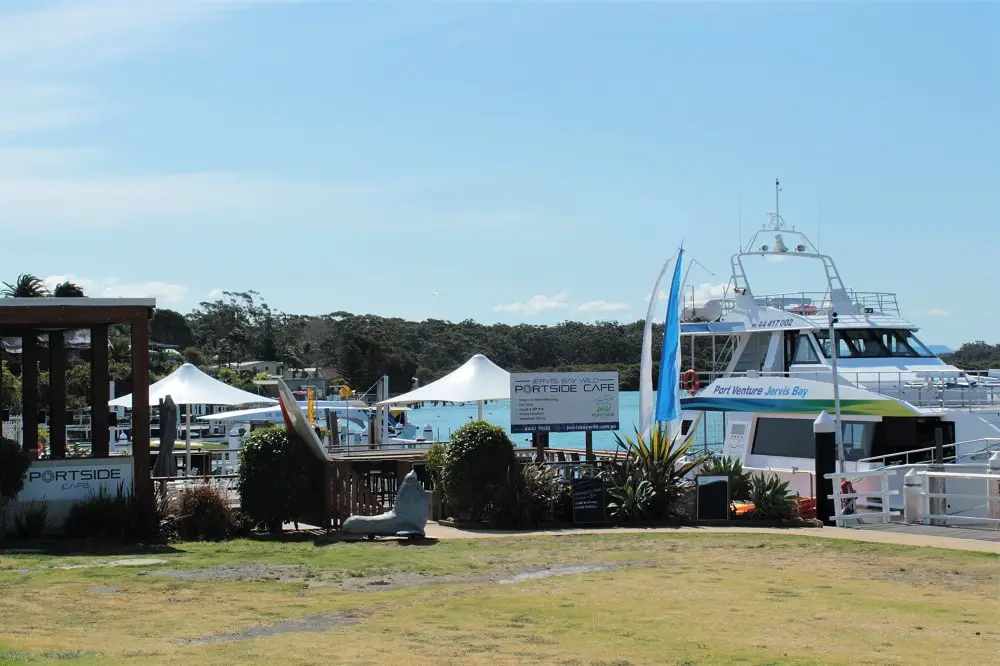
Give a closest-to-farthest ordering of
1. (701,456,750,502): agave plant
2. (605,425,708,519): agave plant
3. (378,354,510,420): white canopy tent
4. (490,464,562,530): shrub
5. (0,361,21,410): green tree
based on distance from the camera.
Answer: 1. (490,464,562,530): shrub
2. (605,425,708,519): agave plant
3. (701,456,750,502): agave plant
4. (378,354,510,420): white canopy tent
5. (0,361,21,410): green tree

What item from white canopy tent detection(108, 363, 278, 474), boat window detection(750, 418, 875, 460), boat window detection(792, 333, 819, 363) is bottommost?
boat window detection(750, 418, 875, 460)

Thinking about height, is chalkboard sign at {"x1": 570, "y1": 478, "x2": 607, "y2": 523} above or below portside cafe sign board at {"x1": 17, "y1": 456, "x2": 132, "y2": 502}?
below

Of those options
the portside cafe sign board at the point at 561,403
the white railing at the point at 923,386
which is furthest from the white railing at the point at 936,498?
the portside cafe sign board at the point at 561,403

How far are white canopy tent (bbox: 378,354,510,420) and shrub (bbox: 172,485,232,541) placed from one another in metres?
7.80

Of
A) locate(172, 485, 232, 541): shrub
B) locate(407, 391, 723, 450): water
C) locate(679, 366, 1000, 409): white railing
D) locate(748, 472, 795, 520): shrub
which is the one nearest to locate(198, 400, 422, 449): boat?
locate(407, 391, 723, 450): water

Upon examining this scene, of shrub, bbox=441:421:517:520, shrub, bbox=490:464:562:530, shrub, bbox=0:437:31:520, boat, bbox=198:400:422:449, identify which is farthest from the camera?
boat, bbox=198:400:422:449

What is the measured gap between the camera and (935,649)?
340 inches

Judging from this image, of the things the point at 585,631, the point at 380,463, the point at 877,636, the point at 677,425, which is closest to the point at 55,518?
the point at 380,463

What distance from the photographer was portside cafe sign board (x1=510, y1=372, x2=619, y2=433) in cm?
2111

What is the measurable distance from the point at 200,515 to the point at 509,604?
23.6ft

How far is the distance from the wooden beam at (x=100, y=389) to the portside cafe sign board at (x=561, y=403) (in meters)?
6.95

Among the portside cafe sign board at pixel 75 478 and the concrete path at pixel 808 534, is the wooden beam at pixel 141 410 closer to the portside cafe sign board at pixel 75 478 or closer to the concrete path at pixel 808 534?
the portside cafe sign board at pixel 75 478

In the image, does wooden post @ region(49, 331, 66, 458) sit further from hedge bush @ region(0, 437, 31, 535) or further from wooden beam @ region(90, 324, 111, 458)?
hedge bush @ region(0, 437, 31, 535)

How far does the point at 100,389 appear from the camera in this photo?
18625mm
